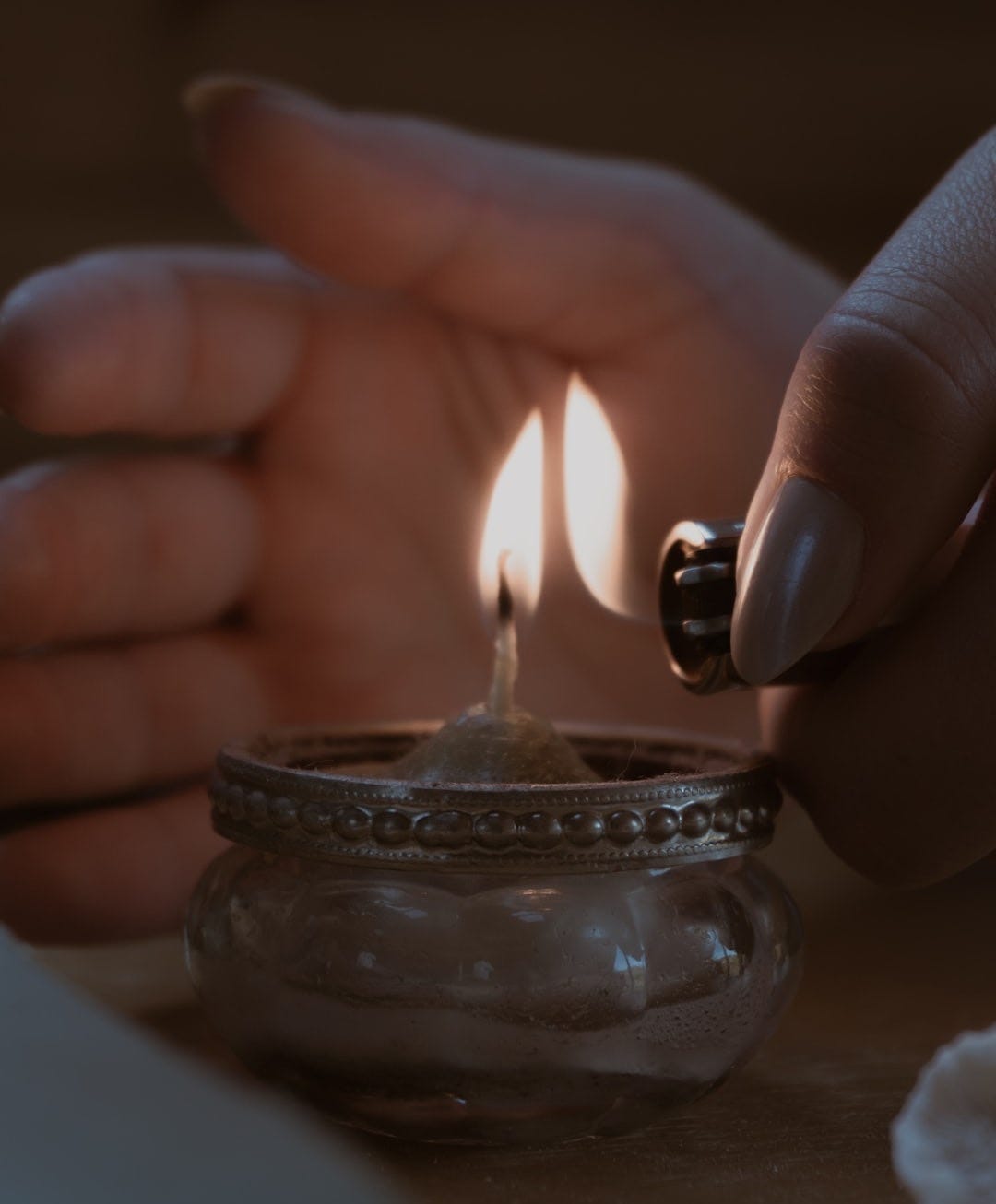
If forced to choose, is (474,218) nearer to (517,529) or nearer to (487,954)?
(517,529)

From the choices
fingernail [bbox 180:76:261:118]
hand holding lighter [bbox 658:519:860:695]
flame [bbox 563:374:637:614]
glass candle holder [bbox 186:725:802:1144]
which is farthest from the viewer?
fingernail [bbox 180:76:261:118]

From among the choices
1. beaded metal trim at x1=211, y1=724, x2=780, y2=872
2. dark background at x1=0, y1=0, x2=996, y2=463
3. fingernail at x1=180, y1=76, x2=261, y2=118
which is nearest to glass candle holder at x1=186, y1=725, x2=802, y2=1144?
beaded metal trim at x1=211, y1=724, x2=780, y2=872

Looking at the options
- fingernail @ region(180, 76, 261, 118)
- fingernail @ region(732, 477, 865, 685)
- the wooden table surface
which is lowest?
the wooden table surface

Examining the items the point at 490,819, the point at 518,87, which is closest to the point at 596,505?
the point at 490,819

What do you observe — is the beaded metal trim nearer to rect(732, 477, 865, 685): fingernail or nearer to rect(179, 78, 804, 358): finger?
rect(732, 477, 865, 685): fingernail

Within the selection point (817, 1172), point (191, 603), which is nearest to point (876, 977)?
point (817, 1172)

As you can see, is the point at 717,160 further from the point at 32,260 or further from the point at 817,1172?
the point at 817,1172
